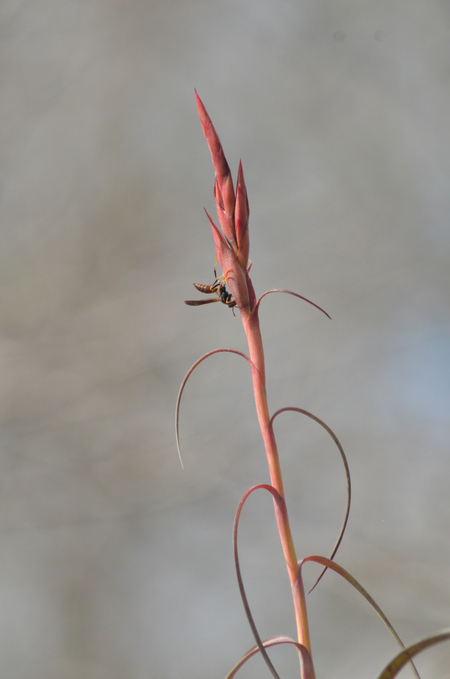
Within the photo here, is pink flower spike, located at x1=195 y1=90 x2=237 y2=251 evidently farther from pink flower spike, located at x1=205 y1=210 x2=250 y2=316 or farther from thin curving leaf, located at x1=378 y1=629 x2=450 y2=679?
thin curving leaf, located at x1=378 y1=629 x2=450 y2=679

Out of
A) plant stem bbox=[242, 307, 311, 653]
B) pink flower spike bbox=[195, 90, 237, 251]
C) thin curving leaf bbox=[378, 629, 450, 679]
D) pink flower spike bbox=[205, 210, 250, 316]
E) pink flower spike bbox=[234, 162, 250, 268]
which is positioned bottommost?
thin curving leaf bbox=[378, 629, 450, 679]

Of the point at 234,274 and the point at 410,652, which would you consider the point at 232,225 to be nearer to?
the point at 234,274

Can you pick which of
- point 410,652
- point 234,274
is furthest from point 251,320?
point 410,652

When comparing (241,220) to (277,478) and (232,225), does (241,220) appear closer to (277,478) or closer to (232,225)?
(232,225)

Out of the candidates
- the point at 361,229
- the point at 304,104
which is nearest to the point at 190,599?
the point at 361,229

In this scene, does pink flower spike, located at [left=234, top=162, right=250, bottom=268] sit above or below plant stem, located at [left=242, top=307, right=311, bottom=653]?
above

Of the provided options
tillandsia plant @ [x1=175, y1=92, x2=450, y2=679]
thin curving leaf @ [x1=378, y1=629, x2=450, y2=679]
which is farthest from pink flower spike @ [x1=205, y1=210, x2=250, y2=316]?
thin curving leaf @ [x1=378, y1=629, x2=450, y2=679]

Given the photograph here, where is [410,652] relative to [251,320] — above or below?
below
